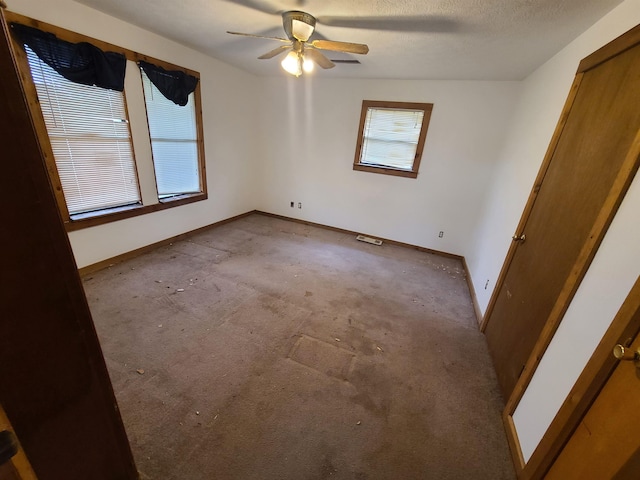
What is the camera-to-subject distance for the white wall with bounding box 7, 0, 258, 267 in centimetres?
232

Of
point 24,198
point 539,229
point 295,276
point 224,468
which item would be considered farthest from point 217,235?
point 539,229

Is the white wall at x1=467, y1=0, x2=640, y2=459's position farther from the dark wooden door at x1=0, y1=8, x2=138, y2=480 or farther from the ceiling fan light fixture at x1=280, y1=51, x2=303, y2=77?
the ceiling fan light fixture at x1=280, y1=51, x2=303, y2=77

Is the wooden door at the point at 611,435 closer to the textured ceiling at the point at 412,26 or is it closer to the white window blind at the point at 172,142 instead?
the textured ceiling at the point at 412,26

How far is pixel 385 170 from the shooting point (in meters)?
4.04

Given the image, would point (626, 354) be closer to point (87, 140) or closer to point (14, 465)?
point (14, 465)

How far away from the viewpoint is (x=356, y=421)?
5.20 feet

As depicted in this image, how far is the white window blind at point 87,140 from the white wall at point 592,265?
152 inches

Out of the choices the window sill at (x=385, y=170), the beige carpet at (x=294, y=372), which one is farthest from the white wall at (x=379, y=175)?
the beige carpet at (x=294, y=372)

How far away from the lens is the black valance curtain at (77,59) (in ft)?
6.71

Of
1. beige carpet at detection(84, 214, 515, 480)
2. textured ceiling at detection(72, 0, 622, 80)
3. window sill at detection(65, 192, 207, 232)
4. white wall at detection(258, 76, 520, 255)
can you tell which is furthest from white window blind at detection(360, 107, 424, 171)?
window sill at detection(65, 192, 207, 232)

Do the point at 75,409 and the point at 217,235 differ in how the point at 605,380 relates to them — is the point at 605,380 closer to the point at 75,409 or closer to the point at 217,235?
the point at 75,409

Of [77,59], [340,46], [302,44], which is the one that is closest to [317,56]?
[302,44]

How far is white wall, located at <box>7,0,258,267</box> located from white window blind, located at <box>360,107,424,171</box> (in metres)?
2.04

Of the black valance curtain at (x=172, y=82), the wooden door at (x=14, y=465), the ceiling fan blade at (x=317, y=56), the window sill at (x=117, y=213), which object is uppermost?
the ceiling fan blade at (x=317, y=56)
